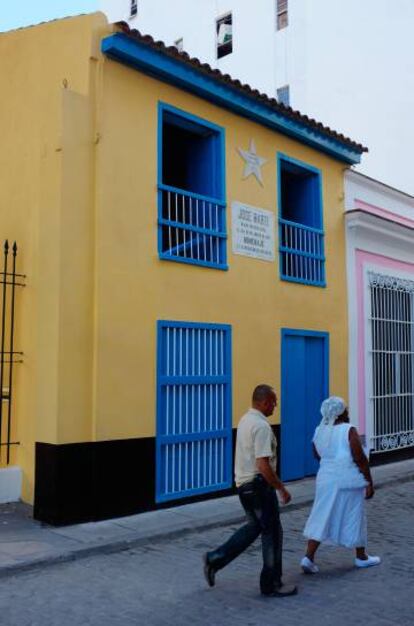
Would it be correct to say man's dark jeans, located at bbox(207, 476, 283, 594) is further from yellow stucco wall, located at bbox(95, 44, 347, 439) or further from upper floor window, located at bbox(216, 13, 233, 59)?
upper floor window, located at bbox(216, 13, 233, 59)

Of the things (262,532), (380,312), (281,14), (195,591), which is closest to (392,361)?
(380,312)

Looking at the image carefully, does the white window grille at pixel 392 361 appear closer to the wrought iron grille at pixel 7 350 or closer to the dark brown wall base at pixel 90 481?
the dark brown wall base at pixel 90 481

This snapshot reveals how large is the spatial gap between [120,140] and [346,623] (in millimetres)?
5632

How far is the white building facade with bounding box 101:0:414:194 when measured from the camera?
1784 cm

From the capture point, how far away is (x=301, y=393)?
10352 millimetres

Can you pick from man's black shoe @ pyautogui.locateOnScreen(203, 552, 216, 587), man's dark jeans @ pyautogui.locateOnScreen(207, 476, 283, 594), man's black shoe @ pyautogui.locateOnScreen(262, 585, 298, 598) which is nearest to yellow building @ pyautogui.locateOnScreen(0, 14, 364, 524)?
man's black shoe @ pyautogui.locateOnScreen(203, 552, 216, 587)

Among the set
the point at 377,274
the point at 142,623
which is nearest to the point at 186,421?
the point at 142,623

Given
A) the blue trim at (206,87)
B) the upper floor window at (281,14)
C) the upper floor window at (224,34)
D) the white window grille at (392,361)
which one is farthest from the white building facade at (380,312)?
the upper floor window at (224,34)

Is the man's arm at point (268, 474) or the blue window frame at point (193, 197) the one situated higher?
the blue window frame at point (193, 197)

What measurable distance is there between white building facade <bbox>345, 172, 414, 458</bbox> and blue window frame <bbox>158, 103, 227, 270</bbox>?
3.16m

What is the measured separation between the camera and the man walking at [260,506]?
507 cm

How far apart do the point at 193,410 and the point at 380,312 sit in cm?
498

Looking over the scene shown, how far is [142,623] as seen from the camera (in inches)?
179

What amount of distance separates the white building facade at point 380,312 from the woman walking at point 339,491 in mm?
5623
